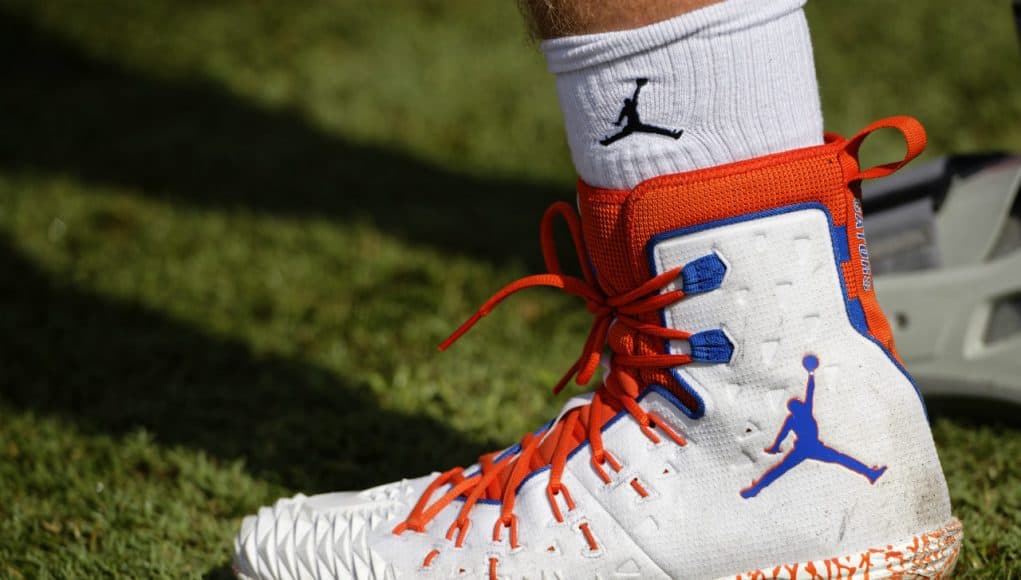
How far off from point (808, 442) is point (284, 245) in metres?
2.44

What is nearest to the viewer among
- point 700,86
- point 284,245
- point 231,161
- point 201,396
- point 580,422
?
point 700,86

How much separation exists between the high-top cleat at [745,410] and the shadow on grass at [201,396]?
711 millimetres

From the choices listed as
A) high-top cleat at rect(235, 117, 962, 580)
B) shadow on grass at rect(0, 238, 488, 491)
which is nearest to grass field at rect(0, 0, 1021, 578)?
shadow on grass at rect(0, 238, 488, 491)

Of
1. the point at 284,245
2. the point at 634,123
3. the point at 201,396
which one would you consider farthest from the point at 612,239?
the point at 284,245

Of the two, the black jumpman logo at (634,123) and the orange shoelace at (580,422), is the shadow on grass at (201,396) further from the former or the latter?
the black jumpman logo at (634,123)

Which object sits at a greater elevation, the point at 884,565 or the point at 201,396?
the point at 884,565

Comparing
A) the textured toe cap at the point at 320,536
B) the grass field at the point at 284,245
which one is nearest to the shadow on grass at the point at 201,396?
the grass field at the point at 284,245

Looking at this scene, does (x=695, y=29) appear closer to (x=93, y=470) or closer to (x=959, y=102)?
(x=93, y=470)

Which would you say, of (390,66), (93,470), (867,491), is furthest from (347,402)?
(390,66)

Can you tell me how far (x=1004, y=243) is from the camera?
1.97m

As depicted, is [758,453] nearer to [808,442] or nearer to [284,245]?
[808,442]

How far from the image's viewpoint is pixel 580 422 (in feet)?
4.75

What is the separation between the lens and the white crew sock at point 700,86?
3.98 feet

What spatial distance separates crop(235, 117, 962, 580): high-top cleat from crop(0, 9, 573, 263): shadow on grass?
190 centimetres
